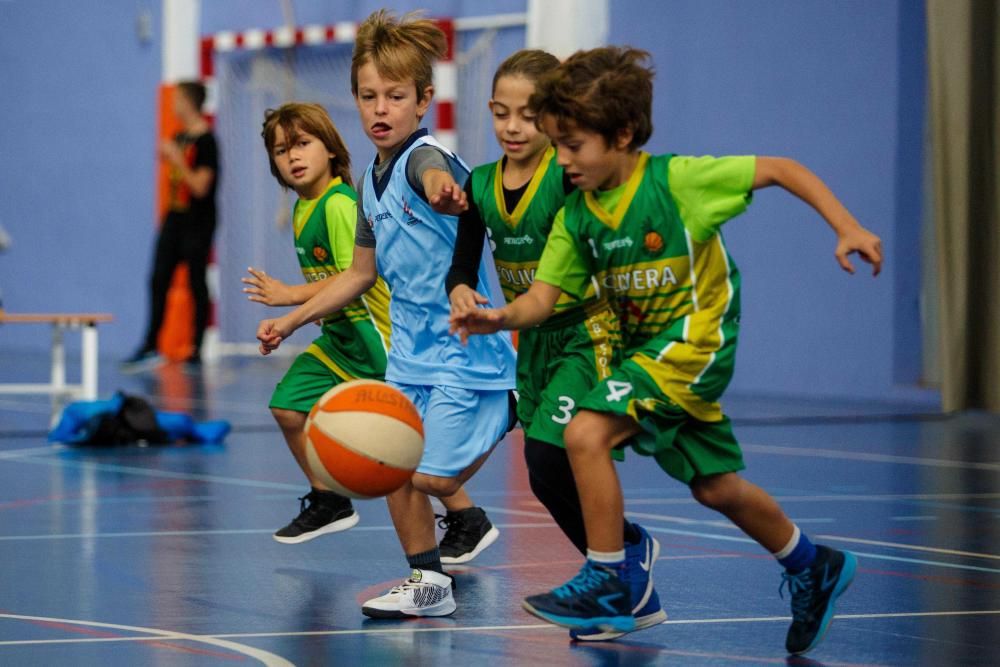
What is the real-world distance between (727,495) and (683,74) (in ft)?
27.1

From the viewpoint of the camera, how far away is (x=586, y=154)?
344 cm

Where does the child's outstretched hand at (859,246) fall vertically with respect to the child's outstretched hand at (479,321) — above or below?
above

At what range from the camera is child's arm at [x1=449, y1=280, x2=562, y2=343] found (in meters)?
3.43

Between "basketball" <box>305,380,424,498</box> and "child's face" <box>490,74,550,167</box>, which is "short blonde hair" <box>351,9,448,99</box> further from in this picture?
"basketball" <box>305,380,424,498</box>

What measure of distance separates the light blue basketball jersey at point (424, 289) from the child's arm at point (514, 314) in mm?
579

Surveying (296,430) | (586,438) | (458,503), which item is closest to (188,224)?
(296,430)

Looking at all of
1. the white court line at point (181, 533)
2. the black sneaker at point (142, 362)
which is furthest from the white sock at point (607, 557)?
the black sneaker at point (142, 362)

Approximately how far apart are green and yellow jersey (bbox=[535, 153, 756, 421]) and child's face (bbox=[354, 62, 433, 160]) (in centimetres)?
82

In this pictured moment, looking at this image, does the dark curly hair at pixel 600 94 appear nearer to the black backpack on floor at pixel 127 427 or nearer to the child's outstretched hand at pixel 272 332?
the child's outstretched hand at pixel 272 332

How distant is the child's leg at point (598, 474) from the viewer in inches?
133

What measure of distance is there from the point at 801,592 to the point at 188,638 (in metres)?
1.39

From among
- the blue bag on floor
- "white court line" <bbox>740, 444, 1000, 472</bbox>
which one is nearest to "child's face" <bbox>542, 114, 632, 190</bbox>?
"white court line" <bbox>740, 444, 1000, 472</bbox>

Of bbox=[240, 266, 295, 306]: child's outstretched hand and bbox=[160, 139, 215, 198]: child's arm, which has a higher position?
bbox=[160, 139, 215, 198]: child's arm

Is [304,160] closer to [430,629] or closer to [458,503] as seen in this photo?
[458,503]
